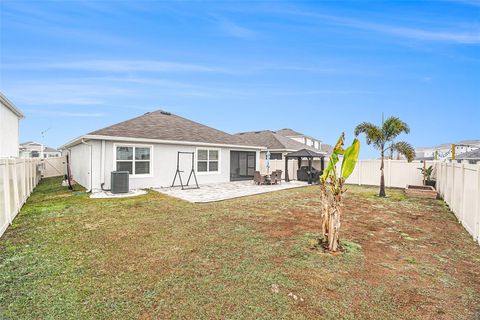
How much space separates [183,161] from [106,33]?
28.1 feet

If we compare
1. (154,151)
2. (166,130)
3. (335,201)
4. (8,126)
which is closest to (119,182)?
(154,151)

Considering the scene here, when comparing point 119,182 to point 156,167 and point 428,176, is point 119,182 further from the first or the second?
point 428,176

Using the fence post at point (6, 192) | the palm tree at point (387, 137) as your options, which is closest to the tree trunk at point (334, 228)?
the fence post at point (6, 192)

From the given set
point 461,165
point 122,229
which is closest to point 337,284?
point 122,229

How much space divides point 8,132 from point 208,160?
1518 centimetres

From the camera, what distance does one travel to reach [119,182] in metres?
11.4

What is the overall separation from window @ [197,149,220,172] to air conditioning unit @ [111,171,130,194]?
15.8 feet

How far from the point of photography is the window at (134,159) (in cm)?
1256

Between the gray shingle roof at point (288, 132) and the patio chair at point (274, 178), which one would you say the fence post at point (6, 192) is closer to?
the patio chair at point (274, 178)

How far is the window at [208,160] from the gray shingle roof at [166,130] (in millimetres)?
675

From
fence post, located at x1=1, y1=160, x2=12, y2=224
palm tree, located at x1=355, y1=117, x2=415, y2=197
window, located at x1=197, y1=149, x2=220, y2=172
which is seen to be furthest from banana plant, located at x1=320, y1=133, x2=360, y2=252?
window, located at x1=197, y1=149, x2=220, y2=172

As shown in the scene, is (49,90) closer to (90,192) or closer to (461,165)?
(90,192)

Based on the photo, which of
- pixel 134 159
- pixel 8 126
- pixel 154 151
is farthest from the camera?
pixel 8 126

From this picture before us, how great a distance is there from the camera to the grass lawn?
2975mm
